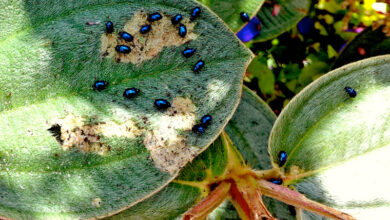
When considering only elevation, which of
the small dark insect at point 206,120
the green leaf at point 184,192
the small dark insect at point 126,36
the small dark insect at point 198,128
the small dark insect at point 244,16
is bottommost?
the green leaf at point 184,192

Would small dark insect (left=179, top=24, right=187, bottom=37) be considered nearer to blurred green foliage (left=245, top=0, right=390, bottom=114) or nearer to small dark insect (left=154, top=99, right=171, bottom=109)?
small dark insect (left=154, top=99, right=171, bottom=109)

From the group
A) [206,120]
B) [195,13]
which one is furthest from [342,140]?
[195,13]

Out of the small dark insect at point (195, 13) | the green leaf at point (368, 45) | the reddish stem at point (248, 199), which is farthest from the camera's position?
the green leaf at point (368, 45)

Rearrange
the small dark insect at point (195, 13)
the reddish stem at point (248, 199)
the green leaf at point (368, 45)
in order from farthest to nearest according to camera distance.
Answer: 1. the green leaf at point (368, 45)
2. the small dark insect at point (195, 13)
3. the reddish stem at point (248, 199)

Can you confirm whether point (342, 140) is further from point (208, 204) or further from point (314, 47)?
point (314, 47)

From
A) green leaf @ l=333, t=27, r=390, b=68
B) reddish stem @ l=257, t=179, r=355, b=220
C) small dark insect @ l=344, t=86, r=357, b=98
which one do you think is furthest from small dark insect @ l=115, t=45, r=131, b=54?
green leaf @ l=333, t=27, r=390, b=68

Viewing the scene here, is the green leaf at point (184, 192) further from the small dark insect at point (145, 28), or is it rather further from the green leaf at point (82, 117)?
the small dark insect at point (145, 28)

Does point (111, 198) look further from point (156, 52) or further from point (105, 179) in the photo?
point (156, 52)

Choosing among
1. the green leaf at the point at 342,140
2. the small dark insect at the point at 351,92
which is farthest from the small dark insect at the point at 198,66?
the small dark insect at the point at 351,92
